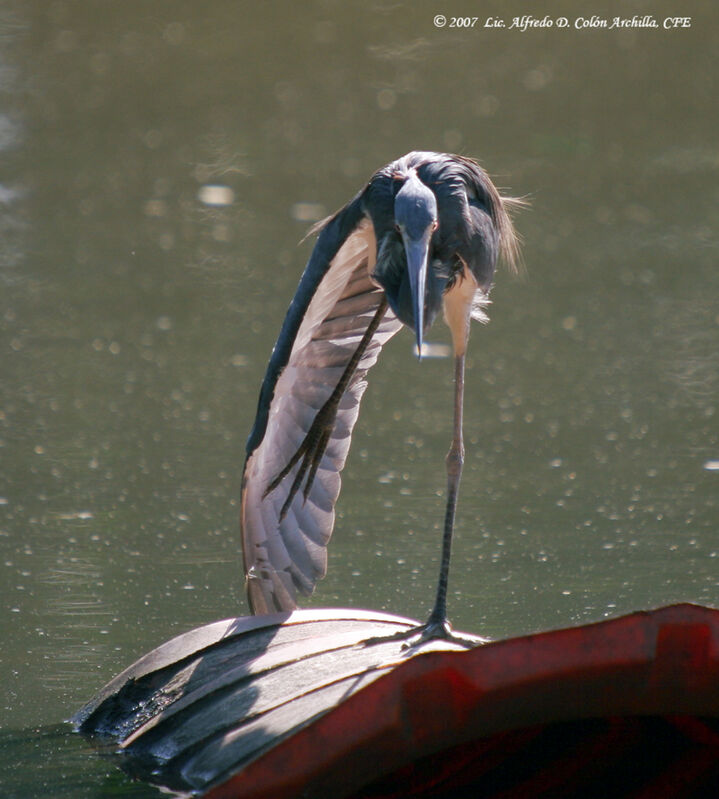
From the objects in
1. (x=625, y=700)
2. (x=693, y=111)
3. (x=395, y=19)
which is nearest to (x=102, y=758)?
(x=625, y=700)

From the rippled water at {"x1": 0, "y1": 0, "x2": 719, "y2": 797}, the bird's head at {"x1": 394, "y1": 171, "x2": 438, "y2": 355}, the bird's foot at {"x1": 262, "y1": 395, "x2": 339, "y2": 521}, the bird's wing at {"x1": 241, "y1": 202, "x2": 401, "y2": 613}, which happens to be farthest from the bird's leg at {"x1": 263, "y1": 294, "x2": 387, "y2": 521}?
the rippled water at {"x1": 0, "y1": 0, "x2": 719, "y2": 797}

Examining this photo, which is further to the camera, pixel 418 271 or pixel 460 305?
pixel 460 305

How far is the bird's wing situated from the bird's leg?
10cm

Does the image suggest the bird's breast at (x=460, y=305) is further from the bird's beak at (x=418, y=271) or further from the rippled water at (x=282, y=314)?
the rippled water at (x=282, y=314)

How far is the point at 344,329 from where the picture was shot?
375cm

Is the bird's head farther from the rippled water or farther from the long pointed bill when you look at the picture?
the rippled water

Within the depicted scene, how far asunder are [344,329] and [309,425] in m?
0.28

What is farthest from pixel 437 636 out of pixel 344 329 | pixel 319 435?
pixel 344 329

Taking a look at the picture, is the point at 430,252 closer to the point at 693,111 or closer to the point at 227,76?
the point at 693,111

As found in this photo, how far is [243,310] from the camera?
6000mm

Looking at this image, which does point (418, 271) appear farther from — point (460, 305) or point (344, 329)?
point (344, 329)

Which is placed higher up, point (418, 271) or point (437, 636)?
point (418, 271)

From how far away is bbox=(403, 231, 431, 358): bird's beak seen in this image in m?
3.07

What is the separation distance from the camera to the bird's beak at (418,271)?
3072mm
